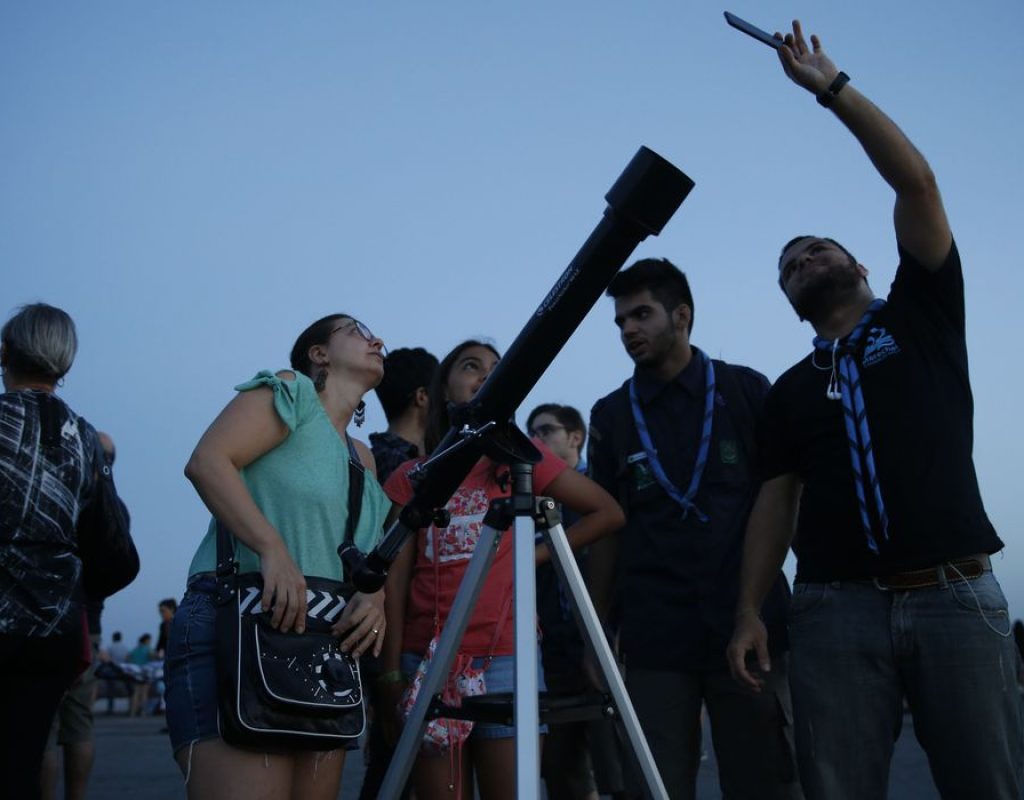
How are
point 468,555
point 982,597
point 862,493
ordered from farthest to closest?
point 468,555 → point 862,493 → point 982,597

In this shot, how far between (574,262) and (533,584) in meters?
0.75

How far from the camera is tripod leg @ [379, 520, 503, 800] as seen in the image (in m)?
2.47

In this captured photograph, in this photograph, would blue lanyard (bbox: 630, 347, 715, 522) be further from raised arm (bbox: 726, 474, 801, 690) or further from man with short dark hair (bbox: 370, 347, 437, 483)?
man with short dark hair (bbox: 370, 347, 437, 483)

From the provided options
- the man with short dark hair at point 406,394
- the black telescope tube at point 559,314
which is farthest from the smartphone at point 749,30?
the man with short dark hair at point 406,394

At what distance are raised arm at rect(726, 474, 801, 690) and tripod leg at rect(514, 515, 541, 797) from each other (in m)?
1.27

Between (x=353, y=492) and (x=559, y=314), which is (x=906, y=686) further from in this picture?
(x=353, y=492)

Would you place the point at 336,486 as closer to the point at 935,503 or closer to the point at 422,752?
the point at 422,752

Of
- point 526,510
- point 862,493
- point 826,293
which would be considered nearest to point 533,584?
point 526,510

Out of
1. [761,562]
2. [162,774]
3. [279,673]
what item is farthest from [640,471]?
[162,774]

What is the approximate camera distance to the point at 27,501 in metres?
3.27

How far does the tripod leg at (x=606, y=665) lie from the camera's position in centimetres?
245

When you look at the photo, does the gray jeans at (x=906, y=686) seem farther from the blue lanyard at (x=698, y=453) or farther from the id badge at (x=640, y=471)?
the id badge at (x=640, y=471)

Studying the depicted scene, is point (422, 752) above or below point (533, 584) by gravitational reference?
below

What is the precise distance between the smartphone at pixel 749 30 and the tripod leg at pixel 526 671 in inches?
52.1
